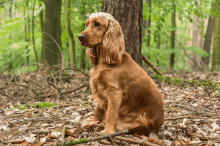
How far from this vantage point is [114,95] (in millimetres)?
2723

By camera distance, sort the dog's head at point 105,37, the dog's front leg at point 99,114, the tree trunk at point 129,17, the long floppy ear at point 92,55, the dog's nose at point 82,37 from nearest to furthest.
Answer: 1. the dog's nose at point 82,37
2. the dog's head at point 105,37
3. the long floppy ear at point 92,55
4. the dog's front leg at point 99,114
5. the tree trunk at point 129,17

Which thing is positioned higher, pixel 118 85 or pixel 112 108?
pixel 118 85

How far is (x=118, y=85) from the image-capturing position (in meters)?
2.76

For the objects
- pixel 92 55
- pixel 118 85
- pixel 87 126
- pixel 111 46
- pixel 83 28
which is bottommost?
pixel 87 126

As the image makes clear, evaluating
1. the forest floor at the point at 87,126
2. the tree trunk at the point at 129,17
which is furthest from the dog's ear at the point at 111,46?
the tree trunk at the point at 129,17

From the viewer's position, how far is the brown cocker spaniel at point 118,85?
2725 millimetres

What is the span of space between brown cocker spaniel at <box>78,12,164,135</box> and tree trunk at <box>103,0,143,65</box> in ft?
5.28

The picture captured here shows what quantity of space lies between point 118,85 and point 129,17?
214 cm

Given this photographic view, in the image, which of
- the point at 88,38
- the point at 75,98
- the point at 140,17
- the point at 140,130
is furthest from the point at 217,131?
the point at 75,98

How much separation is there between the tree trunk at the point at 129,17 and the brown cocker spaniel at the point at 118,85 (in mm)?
1609

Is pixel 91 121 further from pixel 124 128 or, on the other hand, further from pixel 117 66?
pixel 117 66

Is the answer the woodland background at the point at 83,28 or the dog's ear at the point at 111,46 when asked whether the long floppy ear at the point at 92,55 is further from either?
the woodland background at the point at 83,28

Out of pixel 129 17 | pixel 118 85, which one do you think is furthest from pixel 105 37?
pixel 129 17

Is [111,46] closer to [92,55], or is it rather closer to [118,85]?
[92,55]
